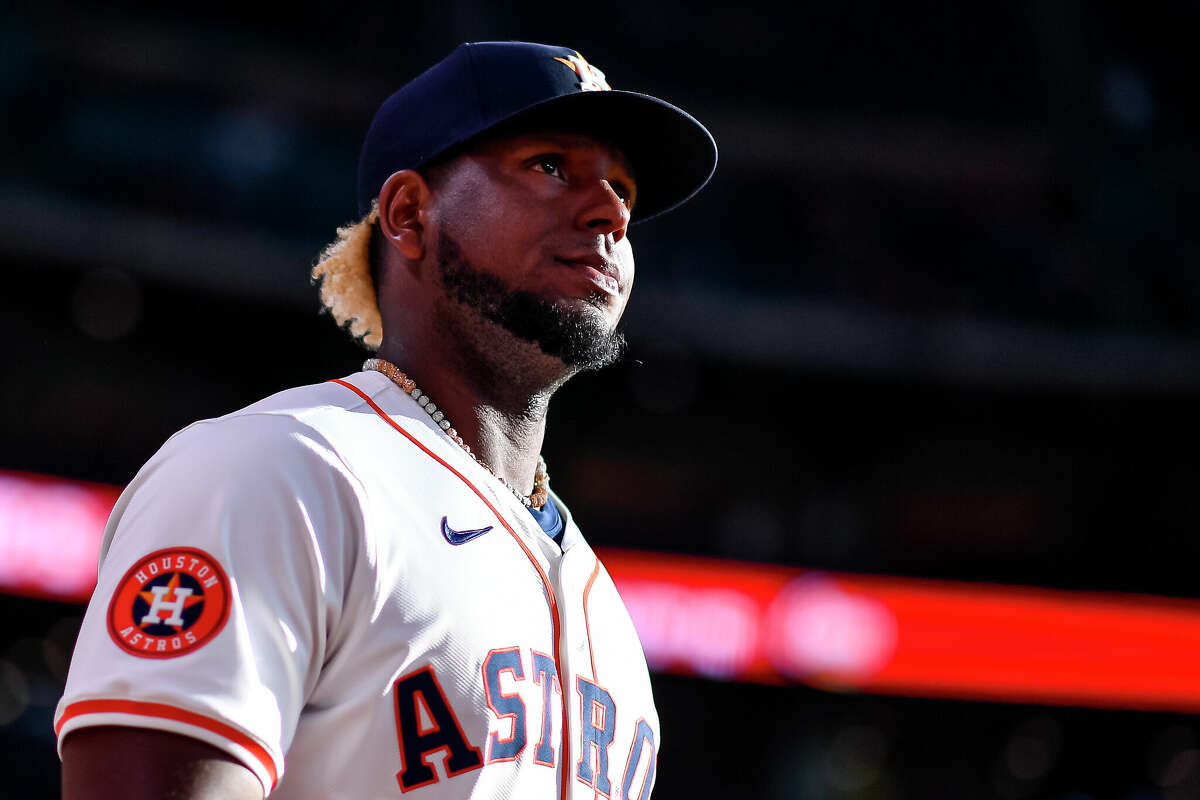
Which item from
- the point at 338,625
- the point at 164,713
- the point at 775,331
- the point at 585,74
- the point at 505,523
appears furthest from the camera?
the point at 775,331

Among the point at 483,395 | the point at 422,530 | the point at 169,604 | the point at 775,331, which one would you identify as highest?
the point at 775,331

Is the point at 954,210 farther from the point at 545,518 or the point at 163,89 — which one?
the point at 545,518

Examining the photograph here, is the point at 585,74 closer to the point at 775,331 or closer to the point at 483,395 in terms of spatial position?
the point at 483,395

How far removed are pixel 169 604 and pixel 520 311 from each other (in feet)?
2.66

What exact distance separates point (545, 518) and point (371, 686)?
68cm

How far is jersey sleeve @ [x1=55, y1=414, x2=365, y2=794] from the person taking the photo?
124cm

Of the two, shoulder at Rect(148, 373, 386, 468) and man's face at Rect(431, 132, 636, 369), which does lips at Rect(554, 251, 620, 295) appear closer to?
man's face at Rect(431, 132, 636, 369)

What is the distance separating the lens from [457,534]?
162 cm

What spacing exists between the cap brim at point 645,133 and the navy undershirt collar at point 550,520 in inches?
26.5

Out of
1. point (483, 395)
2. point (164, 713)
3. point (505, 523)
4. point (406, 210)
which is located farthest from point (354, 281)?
point (164, 713)

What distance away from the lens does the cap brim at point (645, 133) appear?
1.96 metres

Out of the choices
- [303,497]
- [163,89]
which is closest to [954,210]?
[163,89]

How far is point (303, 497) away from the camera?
139 cm

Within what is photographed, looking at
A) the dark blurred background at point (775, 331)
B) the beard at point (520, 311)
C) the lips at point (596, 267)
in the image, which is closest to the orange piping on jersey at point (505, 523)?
the beard at point (520, 311)
